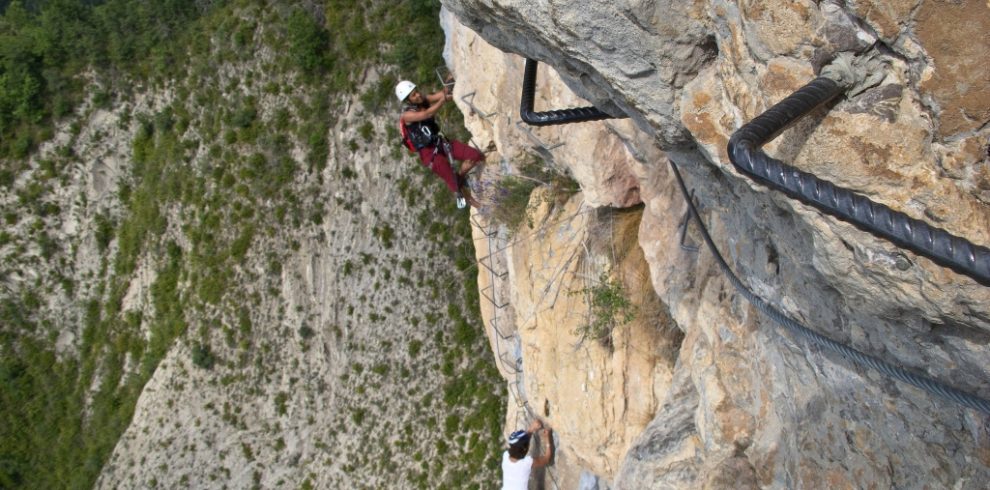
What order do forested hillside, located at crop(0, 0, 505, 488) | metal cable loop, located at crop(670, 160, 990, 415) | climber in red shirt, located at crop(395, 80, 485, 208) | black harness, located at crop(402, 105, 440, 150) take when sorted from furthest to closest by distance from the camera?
forested hillside, located at crop(0, 0, 505, 488), black harness, located at crop(402, 105, 440, 150), climber in red shirt, located at crop(395, 80, 485, 208), metal cable loop, located at crop(670, 160, 990, 415)

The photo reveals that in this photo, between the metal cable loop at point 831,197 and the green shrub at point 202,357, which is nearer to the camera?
the metal cable loop at point 831,197

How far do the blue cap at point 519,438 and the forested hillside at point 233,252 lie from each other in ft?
11.3

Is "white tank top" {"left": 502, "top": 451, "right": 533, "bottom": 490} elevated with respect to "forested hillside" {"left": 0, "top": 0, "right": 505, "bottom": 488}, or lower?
lower

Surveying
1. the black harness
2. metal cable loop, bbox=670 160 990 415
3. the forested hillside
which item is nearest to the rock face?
metal cable loop, bbox=670 160 990 415

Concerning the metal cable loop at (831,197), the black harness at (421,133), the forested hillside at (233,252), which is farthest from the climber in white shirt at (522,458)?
the metal cable loop at (831,197)

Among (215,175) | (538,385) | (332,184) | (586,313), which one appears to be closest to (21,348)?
(215,175)

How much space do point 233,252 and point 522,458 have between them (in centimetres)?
889

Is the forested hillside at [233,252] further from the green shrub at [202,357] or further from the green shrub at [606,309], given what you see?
the green shrub at [606,309]

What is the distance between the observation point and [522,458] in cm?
1212

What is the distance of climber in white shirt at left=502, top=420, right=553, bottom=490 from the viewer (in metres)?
11.9

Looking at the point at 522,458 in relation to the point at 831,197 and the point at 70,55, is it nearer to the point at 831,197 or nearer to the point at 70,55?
the point at 831,197

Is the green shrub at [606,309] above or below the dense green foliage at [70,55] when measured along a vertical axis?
below

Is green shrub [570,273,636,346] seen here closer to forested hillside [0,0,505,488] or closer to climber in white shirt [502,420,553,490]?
climber in white shirt [502,420,553,490]

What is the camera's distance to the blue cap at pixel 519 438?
39.1 feet
